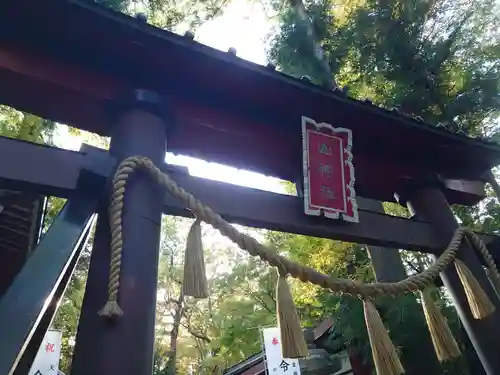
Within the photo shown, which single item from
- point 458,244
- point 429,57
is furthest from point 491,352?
point 429,57

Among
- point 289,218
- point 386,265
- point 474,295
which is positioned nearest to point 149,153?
point 289,218

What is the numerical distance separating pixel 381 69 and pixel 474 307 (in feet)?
19.6

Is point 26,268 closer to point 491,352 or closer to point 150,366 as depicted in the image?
point 150,366

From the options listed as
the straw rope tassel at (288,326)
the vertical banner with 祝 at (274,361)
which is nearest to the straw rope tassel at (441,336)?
the straw rope tassel at (288,326)

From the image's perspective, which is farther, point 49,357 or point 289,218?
point 49,357

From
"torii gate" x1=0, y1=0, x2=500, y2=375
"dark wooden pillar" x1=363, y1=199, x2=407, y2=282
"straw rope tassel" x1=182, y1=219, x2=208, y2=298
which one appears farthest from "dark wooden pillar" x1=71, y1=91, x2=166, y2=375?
"dark wooden pillar" x1=363, y1=199, x2=407, y2=282

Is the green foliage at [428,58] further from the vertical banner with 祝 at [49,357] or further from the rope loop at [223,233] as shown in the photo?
the vertical banner with 祝 at [49,357]

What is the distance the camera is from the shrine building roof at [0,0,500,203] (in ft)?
6.98

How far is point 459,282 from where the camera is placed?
2820 millimetres

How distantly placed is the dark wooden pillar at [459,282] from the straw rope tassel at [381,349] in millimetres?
813

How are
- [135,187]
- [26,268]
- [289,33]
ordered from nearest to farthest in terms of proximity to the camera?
[26,268] → [135,187] → [289,33]

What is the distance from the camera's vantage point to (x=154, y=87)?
92.9 inches

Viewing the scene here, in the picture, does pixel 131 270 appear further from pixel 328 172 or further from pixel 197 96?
pixel 328 172

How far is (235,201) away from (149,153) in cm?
50
